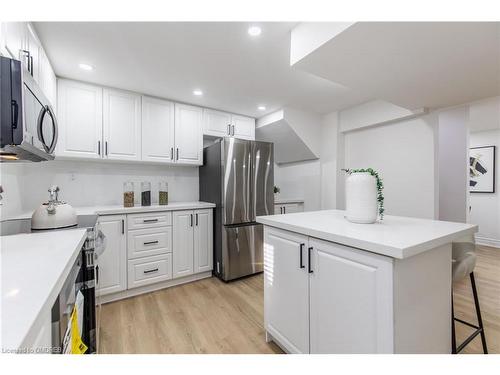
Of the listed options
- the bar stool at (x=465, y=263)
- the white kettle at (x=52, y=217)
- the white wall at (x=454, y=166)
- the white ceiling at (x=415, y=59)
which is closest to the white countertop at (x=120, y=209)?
the white kettle at (x=52, y=217)

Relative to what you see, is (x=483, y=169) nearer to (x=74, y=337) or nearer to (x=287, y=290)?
(x=287, y=290)

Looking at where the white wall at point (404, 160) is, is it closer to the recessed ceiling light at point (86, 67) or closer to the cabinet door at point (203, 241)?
the cabinet door at point (203, 241)

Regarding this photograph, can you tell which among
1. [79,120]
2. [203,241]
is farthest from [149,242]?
[79,120]

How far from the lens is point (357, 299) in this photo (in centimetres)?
105

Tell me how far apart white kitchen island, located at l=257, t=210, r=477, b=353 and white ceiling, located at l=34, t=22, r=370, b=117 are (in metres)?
1.42

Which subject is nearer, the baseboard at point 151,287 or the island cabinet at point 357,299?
the island cabinet at point 357,299

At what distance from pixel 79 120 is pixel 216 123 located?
1.59 meters

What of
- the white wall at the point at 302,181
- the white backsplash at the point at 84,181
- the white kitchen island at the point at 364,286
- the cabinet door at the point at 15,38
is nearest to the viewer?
the white kitchen island at the point at 364,286

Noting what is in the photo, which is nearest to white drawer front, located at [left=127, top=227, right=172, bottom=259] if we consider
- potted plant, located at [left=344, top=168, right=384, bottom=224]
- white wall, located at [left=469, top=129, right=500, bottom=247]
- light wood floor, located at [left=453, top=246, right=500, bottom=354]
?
potted plant, located at [left=344, top=168, right=384, bottom=224]

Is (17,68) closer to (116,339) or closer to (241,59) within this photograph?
(241,59)

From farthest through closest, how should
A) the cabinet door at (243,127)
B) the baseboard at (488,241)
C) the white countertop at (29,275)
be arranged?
1. the baseboard at (488,241)
2. the cabinet door at (243,127)
3. the white countertop at (29,275)

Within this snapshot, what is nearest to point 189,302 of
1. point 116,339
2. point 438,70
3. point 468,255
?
point 116,339

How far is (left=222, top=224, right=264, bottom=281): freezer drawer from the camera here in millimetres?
2756

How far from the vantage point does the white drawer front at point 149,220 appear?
7.86 feet
